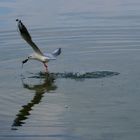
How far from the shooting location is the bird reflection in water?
11.5 metres

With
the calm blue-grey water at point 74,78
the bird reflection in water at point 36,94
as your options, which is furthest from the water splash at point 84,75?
the bird reflection in water at point 36,94

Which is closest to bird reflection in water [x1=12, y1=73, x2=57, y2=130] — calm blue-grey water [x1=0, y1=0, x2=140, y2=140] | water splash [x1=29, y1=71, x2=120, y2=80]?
calm blue-grey water [x1=0, y1=0, x2=140, y2=140]

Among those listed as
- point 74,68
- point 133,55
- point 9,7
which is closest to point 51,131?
point 74,68

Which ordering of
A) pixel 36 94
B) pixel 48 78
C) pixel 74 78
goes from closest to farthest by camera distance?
pixel 36 94 → pixel 74 78 → pixel 48 78

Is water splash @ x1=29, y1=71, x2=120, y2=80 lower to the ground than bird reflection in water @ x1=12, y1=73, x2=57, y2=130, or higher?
higher

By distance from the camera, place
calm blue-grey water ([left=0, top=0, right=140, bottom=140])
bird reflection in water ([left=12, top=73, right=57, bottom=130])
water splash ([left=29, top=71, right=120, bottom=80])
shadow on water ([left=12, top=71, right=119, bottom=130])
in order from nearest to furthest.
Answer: calm blue-grey water ([left=0, top=0, right=140, bottom=140]) → bird reflection in water ([left=12, top=73, right=57, bottom=130]) → shadow on water ([left=12, top=71, right=119, bottom=130]) → water splash ([left=29, top=71, right=120, bottom=80])

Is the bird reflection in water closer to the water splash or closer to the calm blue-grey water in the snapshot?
the calm blue-grey water

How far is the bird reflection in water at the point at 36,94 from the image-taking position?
11516 mm

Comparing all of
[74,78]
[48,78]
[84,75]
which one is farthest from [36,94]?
[84,75]

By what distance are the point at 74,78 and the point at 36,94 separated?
1.10 metres

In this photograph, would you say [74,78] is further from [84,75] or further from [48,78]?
[48,78]

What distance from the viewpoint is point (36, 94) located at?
43.0 ft

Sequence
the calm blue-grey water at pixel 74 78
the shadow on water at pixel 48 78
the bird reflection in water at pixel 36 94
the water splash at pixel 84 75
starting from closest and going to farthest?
the calm blue-grey water at pixel 74 78, the bird reflection in water at pixel 36 94, the shadow on water at pixel 48 78, the water splash at pixel 84 75

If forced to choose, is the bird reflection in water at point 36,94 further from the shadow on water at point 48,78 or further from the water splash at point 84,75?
the water splash at point 84,75
